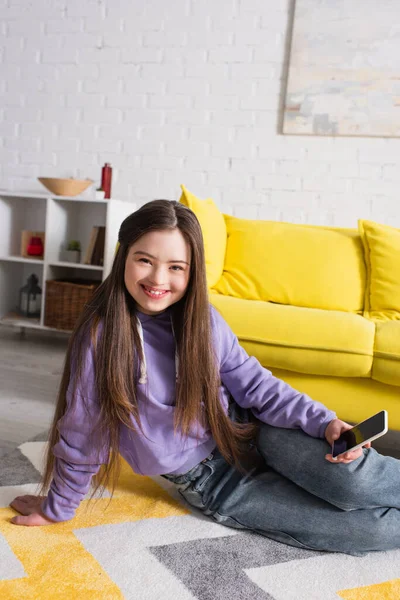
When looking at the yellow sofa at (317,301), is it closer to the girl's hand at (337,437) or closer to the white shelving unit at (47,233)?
the girl's hand at (337,437)

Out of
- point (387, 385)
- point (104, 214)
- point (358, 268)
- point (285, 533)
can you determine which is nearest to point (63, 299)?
point (104, 214)

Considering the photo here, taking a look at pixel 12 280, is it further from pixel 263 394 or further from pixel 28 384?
pixel 263 394

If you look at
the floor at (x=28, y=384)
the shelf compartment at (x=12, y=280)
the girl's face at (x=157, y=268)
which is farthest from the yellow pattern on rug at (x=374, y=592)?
the shelf compartment at (x=12, y=280)

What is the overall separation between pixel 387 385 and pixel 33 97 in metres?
2.72

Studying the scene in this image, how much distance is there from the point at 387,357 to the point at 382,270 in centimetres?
54

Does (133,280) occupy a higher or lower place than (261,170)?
lower

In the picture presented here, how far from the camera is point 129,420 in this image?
4.33ft

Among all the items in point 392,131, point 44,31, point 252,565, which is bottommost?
point 252,565

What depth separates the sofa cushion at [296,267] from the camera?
2.31 metres

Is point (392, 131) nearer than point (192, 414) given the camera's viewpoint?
No

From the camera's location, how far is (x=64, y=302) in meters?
3.16

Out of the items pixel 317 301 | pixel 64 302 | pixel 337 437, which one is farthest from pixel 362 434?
pixel 64 302

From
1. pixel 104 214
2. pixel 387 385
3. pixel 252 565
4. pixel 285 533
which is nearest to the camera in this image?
pixel 252 565

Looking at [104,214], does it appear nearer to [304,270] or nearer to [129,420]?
[304,270]
